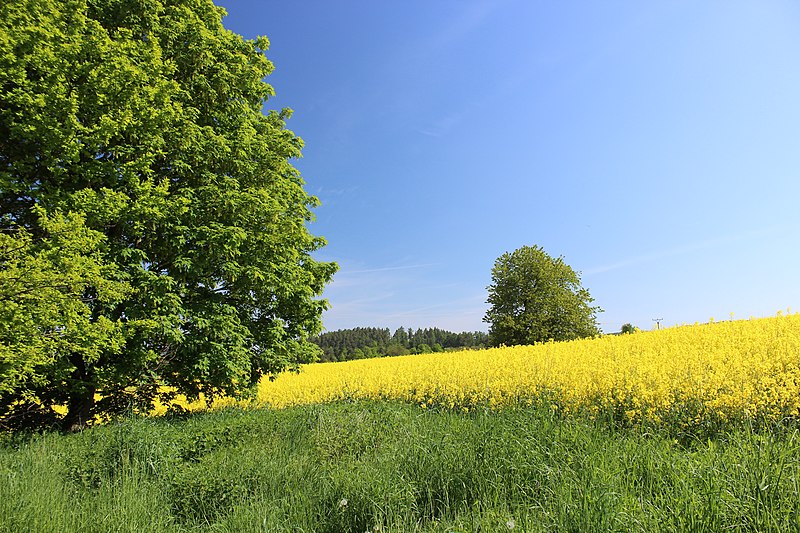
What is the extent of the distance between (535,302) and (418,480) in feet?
83.8

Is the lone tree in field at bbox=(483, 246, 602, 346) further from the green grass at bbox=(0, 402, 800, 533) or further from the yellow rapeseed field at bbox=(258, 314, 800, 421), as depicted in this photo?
the green grass at bbox=(0, 402, 800, 533)

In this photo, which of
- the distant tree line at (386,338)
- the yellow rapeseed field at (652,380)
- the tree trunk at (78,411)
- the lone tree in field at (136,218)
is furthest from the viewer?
the distant tree line at (386,338)

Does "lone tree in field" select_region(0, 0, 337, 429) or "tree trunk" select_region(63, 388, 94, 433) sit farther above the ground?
"lone tree in field" select_region(0, 0, 337, 429)

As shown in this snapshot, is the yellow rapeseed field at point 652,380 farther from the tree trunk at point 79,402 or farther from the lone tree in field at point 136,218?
the tree trunk at point 79,402

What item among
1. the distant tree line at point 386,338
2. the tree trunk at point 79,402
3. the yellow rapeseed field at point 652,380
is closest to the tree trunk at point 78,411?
the tree trunk at point 79,402

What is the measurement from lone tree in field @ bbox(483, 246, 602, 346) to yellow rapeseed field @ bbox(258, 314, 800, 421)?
16.2m

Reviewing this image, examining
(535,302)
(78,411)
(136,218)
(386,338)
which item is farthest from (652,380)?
(386,338)

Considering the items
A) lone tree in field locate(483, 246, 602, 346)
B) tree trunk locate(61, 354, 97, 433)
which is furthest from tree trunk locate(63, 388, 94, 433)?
lone tree in field locate(483, 246, 602, 346)

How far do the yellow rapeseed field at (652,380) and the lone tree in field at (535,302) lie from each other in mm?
16180

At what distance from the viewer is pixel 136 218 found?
27.8 feet

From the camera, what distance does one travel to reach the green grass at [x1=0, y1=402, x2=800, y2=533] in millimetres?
3219

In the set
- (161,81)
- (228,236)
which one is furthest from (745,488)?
(161,81)

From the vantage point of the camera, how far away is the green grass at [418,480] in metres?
3.22

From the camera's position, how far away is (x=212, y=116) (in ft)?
36.3
